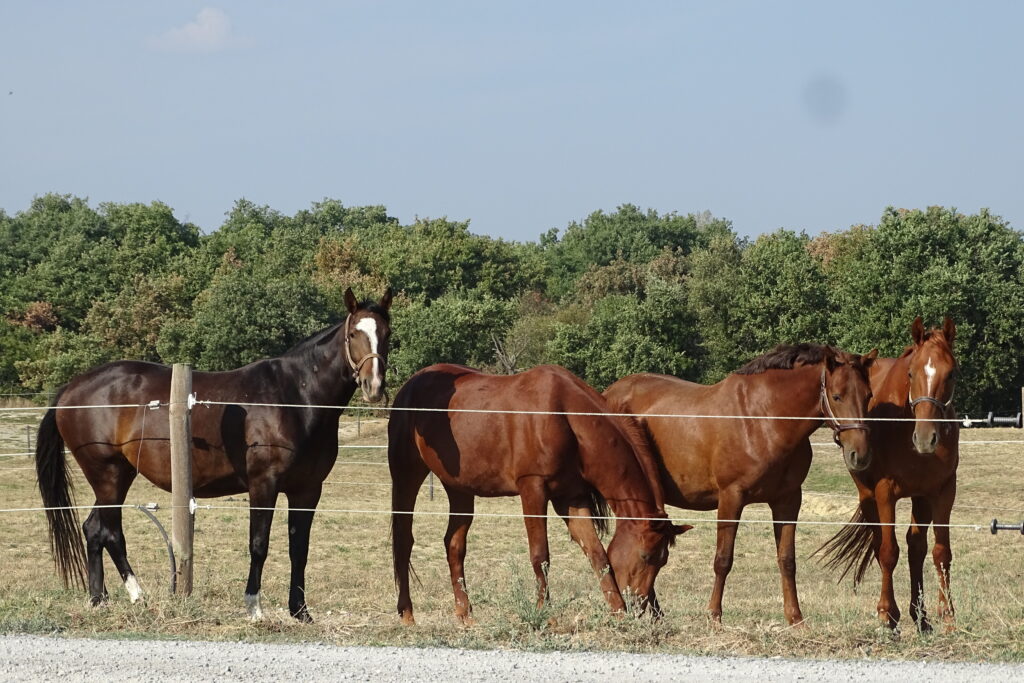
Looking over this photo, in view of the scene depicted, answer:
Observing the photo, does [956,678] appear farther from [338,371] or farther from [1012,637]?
[338,371]

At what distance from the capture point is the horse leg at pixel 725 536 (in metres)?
7.77

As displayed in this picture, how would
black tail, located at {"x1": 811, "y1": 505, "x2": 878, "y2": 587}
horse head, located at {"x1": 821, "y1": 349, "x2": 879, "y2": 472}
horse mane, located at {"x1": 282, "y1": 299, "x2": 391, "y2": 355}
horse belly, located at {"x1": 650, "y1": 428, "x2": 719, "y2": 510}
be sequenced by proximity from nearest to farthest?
1. horse head, located at {"x1": 821, "y1": 349, "x2": 879, "y2": 472}
2. horse mane, located at {"x1": 282, "y1": 299, "x2": 391, "y2": 355}
3. horse belly, located at {"x1": 650, "y1": 428, "x2": 719, "y2": 510}
4. black tail, located at {"x1": 811, "y1": 505, "x2": 878, "y2": 587}

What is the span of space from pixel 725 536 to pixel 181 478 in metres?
3.61

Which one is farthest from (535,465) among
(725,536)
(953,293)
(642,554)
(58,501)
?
(953,293)

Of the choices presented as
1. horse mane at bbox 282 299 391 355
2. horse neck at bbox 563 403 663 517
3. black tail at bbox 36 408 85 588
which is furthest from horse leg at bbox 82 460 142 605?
horse neck at bbox 563 403 663 517

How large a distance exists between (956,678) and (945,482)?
2480 millimetres

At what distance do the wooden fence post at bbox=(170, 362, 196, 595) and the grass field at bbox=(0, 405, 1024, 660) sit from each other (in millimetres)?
224

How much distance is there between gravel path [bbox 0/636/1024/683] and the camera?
5.58m

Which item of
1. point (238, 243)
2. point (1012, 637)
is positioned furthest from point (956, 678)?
point (238, 243)

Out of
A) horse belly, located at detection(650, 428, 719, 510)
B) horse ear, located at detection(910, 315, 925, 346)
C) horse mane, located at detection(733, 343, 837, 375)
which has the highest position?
horse ear, located at detection(910, 315, 925, 346)

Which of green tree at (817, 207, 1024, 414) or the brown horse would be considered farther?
green tree at (817, 207, 1024, 414)

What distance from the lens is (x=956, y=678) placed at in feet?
18.2

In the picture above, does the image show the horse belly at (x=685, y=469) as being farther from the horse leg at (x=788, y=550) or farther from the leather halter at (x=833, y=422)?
the leather halter at (x=833, y=422)

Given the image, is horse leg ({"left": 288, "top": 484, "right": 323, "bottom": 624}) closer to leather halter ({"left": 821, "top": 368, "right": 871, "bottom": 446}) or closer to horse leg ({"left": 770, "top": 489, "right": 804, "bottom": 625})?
horse leg ({"left": 770, "top": 489, "right": 804, "bottom": 625})
